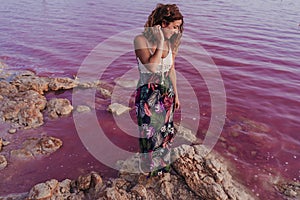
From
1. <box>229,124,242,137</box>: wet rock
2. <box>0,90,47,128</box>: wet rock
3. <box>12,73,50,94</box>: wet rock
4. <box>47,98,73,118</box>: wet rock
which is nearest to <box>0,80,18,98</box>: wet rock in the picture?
<box>12,73,50,94</box>: wet rock

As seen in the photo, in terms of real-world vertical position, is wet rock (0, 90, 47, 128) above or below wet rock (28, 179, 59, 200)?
above

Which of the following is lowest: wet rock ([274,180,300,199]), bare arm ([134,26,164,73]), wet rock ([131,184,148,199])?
wet rock ([274,180,300,199])

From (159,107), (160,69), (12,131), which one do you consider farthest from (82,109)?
(160,69)

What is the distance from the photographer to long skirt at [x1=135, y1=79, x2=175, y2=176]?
212 cm

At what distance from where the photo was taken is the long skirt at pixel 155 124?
212cm

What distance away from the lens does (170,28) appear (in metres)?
1.99

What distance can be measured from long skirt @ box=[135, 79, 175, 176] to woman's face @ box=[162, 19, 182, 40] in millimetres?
446

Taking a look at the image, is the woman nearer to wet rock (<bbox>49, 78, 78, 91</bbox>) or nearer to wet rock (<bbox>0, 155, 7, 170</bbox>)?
wet rock (<bbox>0, 155, 7, 170</bbox>)

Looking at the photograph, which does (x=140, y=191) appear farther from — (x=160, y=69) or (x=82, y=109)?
(x=82, y=109)

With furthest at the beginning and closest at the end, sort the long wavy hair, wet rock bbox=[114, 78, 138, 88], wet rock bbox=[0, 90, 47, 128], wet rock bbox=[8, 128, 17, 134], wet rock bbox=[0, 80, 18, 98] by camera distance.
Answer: wet rock bbox=[114, 78, 138, 88]
wet rock bbox=[0, 80, 18, 98]
wet rock bbox=[0, 90, 47, 128]
wet rock bbox=[8, 128, 17, 134]
the long wavy hair

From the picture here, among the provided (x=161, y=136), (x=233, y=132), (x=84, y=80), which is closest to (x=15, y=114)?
(x=84, y=80)

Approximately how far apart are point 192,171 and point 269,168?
127 cm

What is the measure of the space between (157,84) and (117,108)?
7.08 ft

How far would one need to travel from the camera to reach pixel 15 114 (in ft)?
12.1
